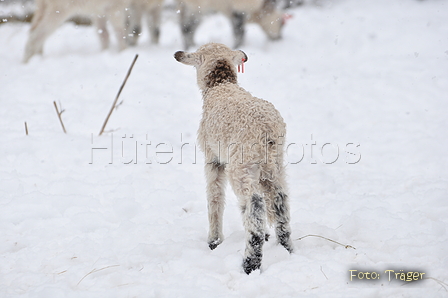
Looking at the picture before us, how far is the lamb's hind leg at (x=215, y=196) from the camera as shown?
349 cm

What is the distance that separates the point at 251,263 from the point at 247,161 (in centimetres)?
71

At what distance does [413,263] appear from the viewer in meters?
3.03

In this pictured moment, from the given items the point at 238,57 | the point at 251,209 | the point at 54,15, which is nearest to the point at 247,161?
the point at 251,209

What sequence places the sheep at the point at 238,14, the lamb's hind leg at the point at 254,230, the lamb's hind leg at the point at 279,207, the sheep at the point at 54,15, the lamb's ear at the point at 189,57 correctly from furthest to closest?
the sheep at the point at 238,14 → the sheep at the point at 54,15 → the lamb's ear at the point at 189,57 → the lamb's hind leg at the point at 279,207 → the lamb's hind leg at the point at 254,230

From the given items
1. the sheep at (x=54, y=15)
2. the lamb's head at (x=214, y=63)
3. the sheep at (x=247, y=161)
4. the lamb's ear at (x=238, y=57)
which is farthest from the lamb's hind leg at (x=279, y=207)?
the sheep at (x=54, y=15)

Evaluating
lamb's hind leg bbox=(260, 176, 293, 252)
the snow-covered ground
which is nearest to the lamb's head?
lamb's hind leg bbox=(260, 176, 293, 252)

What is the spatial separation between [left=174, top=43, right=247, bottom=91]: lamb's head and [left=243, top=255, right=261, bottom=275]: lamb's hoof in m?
1.62

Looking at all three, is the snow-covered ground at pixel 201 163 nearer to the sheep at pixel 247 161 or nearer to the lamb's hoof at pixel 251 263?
the lamb's hoof at pixel 251 263

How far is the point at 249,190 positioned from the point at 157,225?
4.22ft

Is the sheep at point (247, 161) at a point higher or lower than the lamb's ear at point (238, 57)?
lower

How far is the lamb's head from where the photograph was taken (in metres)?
3.73

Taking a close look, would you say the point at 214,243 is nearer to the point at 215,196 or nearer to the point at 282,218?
the point at 215,196

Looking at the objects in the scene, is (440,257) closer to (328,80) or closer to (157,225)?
(157,225)

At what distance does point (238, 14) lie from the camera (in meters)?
8.88
